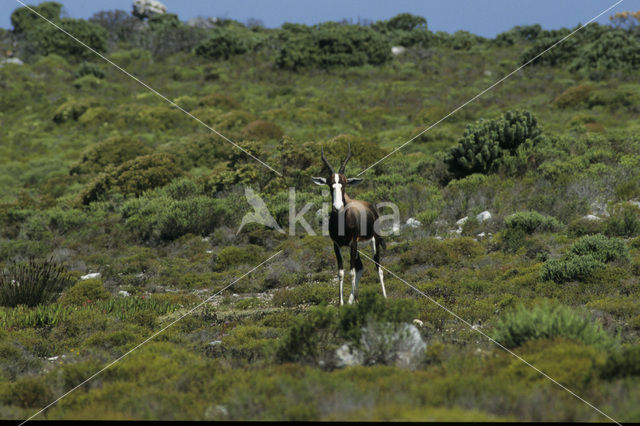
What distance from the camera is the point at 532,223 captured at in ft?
44.1

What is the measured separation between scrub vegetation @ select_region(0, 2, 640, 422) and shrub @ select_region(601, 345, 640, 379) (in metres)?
0.01

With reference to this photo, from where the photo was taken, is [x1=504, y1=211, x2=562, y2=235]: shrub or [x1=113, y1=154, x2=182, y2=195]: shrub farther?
[x1=113, y1=154, x2=182, y2=195]: shrub

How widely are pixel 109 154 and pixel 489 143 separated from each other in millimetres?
18907

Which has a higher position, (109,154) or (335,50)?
(335,50)

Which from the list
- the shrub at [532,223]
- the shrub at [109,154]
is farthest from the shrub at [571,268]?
the shrub at [109,154]

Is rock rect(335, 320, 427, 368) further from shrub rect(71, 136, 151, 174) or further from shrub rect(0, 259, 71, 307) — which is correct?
shrub rect(71, 136, 151, 174)

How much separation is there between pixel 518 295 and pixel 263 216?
982 centimetres

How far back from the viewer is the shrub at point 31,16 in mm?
60594

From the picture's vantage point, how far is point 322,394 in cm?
461

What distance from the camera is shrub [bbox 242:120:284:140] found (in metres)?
27.0

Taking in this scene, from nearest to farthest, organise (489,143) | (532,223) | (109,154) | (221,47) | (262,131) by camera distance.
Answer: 1. (532,223)
2. (489,143)
3. (109,154)
4. (262,131)
5. (221,47)

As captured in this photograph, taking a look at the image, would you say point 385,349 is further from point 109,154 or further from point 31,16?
point 31,16

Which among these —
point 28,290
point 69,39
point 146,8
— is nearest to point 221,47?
point 69,39

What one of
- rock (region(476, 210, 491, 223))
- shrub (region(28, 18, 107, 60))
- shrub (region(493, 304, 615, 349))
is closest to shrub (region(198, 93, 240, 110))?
shrub (region(28, 18, 107, 60))
